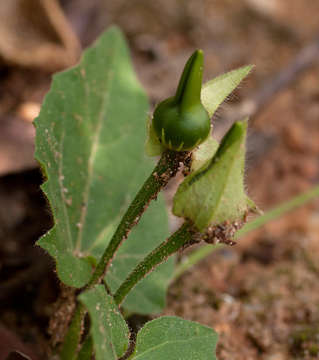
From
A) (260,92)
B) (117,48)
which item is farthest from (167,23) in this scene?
(117,48)

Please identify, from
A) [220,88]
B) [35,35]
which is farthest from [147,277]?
[35,35]

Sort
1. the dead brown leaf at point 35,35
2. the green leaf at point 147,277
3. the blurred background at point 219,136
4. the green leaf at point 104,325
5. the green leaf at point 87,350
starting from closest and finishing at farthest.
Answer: the green leaf at point 104,325 → the green leaf at point 87,350 → the green leaf at point 147,277 → the blurred background at point 219,136 → the dead brown leaf at point 35,35

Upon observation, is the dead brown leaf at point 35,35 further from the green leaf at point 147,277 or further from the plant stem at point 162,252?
the plant stem at point 162,252

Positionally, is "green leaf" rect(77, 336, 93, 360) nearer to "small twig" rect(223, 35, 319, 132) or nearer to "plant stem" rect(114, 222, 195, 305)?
"plant stem" rect(114, 222, 195, 305)

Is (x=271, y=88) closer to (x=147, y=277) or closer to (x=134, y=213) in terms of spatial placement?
(x=147, y=277)

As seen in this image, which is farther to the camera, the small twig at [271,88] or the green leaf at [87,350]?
the small twig at [271,88]

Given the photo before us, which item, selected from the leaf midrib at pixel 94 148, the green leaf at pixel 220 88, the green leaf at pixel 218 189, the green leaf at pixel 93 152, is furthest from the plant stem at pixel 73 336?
the green leaf at pixel 220 88

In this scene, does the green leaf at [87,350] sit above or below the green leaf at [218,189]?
below
